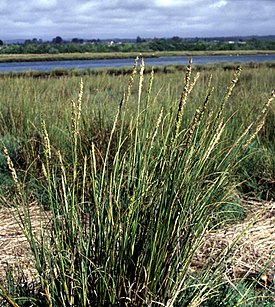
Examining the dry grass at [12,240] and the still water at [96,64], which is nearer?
the dry grass at [12,240]

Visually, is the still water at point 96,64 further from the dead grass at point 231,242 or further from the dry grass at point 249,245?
the dry grass at point 249,245

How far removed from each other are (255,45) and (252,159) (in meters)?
81.2

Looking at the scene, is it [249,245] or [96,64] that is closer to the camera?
[249,245]

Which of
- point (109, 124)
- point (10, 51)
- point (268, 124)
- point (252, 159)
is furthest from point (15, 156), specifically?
point (10, 51)

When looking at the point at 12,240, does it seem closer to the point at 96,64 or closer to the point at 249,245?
the point at 249,245

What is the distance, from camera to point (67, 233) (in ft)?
6.65

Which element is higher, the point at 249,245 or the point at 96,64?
the point at 249,245

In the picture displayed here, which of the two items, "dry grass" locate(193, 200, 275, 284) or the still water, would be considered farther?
the still water

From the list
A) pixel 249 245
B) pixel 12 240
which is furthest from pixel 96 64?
pixel 249 245

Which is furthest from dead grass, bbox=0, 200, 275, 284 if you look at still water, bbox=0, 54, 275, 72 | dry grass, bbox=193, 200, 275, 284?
still water, bbox=0, 54, 275, 72

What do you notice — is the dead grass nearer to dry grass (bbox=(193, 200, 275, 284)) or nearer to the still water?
dry grass (bbox=(193, 200, 275, 284))

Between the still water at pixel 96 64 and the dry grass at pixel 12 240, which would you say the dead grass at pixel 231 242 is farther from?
the still water at pixel 96 64

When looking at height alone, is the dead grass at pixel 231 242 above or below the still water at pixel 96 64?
above

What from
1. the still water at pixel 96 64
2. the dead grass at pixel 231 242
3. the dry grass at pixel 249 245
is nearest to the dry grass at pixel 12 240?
the dead grass at pixel 231 242
